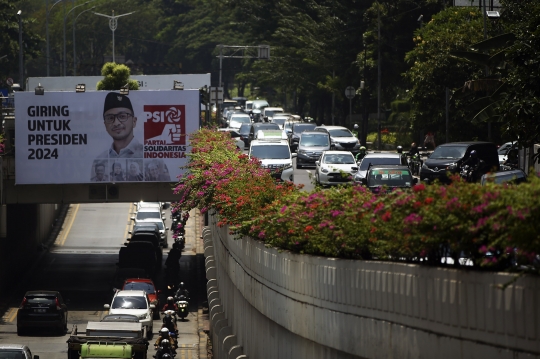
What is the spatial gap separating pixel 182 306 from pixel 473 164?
11395mm

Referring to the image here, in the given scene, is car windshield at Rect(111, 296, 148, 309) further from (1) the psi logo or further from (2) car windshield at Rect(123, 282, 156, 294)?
(1) the psi logo

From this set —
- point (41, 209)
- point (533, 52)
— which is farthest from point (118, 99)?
point (533, 52)

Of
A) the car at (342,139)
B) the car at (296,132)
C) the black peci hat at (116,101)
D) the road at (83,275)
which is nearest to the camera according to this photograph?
the road at (83,275)

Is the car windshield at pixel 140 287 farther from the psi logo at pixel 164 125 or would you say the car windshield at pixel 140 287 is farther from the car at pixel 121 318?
the psi logo at pixel 164 125

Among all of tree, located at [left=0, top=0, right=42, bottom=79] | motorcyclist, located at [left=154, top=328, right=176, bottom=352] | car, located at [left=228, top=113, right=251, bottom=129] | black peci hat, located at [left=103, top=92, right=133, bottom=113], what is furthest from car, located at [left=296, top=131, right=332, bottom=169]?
tree, located at [left=0, top=0, right=42, bottom=79]

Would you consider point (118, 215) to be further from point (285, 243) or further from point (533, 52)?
point (285, 243)

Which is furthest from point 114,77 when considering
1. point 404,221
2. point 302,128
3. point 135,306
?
point 404,221

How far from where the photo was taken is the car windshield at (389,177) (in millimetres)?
30016

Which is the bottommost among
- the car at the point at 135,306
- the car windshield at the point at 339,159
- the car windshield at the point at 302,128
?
the car at the point at 135,306

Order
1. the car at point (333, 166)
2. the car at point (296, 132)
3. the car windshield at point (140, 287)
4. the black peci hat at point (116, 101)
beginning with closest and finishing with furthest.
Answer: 1. the car windshield at point (140, 287)
2. the car at point (333, 166)
3. the black peci hat at point (116, 101)
4. the car at point (296, 132)

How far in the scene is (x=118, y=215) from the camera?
2808 inches

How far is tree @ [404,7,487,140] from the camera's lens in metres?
46.8

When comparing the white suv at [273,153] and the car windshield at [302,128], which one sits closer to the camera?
the white suv at [273,153]

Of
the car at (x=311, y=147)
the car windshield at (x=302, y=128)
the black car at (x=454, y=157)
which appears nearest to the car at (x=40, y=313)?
the black car at (x=454, y=157)
